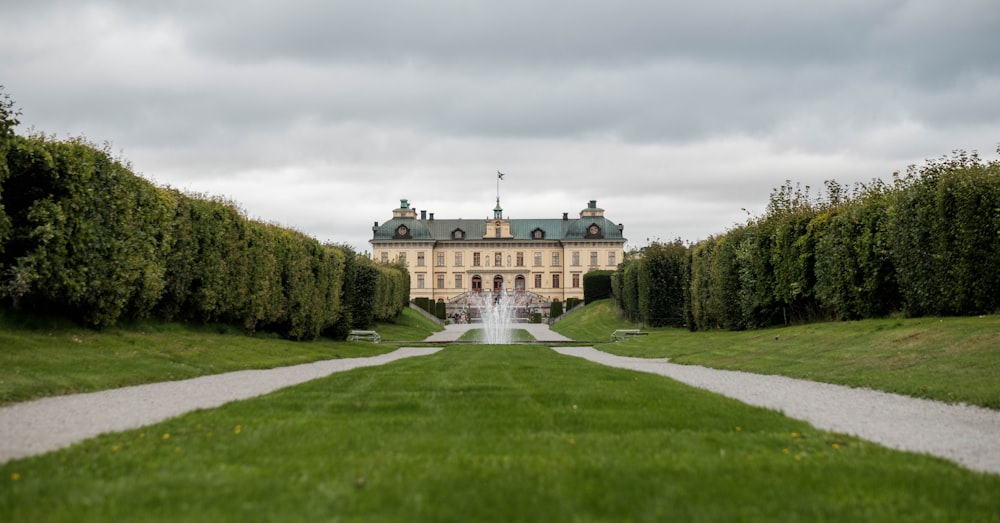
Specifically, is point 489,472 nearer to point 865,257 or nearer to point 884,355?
point 884,355

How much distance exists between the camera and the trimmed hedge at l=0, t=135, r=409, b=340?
14508 millimetres

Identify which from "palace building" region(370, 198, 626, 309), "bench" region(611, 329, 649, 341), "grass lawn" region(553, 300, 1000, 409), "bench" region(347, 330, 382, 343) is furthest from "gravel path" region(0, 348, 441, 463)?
"palace building" region(370, 198, 626, 309)

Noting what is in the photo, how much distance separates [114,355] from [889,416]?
12.6 metres

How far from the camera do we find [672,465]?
16.7 feet

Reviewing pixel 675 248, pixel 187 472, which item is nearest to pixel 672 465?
pixel 187 472

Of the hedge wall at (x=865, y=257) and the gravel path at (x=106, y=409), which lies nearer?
the gravel path at (x=106, y=409)

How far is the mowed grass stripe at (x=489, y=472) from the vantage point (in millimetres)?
4008

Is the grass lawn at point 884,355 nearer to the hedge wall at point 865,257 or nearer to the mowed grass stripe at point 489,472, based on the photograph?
the hedge wall at point 865,257

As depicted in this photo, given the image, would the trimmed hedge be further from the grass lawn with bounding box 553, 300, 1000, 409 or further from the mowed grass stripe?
the grass lawn with bounding box 553, 300, 1000, 409

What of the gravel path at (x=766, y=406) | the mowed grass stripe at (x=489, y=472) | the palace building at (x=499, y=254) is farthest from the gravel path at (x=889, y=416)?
the palace building at (x=499, y=254)

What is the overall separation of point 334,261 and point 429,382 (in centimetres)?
2011

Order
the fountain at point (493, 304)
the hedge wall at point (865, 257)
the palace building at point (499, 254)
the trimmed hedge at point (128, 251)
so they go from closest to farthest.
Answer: the trimmed hedge at point (128, 251), the hedge wall at point (865, 257), the fountain at point (493, 304), the palace building at point (499, 254)

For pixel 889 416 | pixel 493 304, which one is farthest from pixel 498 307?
pixel 889 416

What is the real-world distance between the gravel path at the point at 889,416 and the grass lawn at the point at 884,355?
1.83ft
